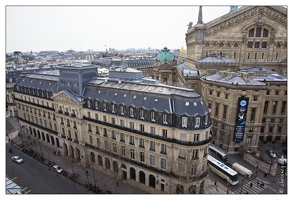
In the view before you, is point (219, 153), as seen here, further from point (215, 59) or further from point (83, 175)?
point (83, 175)

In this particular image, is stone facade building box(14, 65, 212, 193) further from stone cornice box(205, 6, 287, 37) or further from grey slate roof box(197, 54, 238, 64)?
stone cornice box(205, 6, 287, 37)

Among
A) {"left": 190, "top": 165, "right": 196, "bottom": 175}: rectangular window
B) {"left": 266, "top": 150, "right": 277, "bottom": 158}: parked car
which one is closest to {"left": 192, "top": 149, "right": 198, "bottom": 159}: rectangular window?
{"left": 190, "top": 165, "right": 196, "bottom": 175}: rectangular window

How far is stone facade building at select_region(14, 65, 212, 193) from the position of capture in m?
44.7

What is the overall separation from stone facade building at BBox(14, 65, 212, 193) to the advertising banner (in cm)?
2257

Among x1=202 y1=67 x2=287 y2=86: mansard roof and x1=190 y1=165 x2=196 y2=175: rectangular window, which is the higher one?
x1=202 y1=67 x2=287 y2=86: mansard roof

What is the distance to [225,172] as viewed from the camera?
5416 cm

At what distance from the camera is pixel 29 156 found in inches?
2724

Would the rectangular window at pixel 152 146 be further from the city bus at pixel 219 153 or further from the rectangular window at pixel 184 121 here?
the city bus at pixel 219 153

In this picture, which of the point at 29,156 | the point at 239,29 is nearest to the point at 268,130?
the point at 239,29

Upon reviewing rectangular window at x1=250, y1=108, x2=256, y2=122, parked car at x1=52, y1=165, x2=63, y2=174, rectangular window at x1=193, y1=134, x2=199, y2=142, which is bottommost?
parked car at x1=52, y1=165, x2=63, y2=174

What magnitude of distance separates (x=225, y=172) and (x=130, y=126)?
91.1 ft

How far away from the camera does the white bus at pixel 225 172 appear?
5275 centimetres

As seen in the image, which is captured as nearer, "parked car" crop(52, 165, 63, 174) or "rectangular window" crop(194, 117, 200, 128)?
"rectangular window" crop(194, 117, 200, 128)

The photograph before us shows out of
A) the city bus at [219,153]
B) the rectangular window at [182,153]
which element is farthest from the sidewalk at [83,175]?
the city bus at [219,153]
